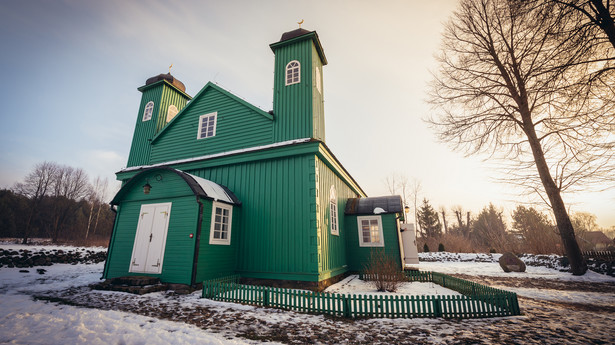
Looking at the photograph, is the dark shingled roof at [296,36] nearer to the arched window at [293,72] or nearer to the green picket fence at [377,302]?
the arched window at [293,72]

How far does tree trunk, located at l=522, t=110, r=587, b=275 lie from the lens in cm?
1143

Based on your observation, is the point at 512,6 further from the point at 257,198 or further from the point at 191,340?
the point at 191,340

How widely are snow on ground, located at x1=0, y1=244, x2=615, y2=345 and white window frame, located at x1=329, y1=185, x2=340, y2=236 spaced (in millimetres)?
5535

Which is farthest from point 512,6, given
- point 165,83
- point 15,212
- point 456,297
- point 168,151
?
point 15,212

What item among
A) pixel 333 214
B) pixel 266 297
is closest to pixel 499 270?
pixel 333 214

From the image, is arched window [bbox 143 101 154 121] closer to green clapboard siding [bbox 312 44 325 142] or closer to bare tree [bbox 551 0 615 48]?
green clapboard siding [bbox 312 44 325 142]

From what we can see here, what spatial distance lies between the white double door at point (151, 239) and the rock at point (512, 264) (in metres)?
17.8

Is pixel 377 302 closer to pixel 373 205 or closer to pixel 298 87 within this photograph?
pixel 373 205

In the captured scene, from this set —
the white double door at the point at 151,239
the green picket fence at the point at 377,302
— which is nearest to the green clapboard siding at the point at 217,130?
the white double door at the point at 151,239

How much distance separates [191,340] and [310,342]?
6.57 feet

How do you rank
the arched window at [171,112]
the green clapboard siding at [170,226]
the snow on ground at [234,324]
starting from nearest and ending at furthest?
the snow on ground at [234,324] → the green clapboard siding at [170,226] → the arched window at [171,112]

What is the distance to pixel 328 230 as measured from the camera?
34.0ft

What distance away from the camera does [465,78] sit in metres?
13.7

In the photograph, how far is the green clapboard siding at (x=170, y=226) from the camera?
8.12 meters
